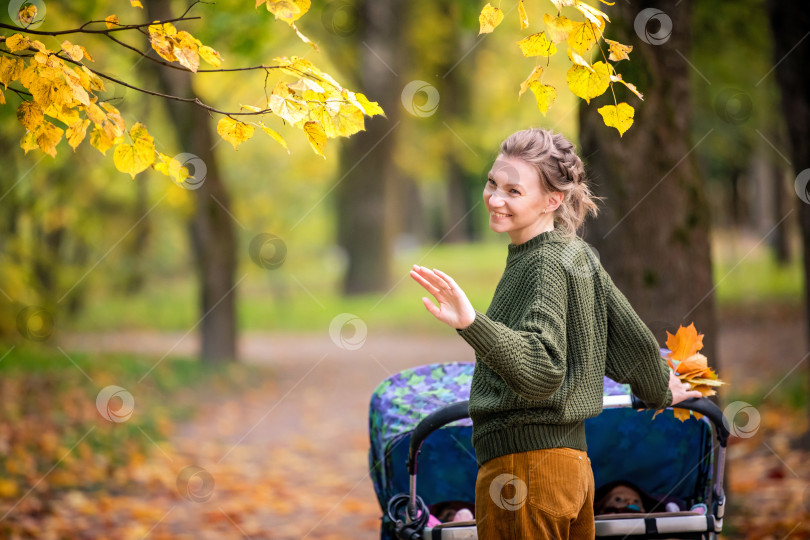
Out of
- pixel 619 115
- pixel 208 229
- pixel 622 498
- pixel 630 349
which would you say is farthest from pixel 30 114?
pixel 208 229

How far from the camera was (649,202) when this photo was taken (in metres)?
4.23

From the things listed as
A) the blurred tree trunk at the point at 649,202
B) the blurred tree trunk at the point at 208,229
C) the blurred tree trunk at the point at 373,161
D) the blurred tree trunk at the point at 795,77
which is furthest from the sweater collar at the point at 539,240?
the blurred tree trunk at the point at 373,161

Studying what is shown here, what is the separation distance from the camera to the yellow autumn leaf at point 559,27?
8.16ft

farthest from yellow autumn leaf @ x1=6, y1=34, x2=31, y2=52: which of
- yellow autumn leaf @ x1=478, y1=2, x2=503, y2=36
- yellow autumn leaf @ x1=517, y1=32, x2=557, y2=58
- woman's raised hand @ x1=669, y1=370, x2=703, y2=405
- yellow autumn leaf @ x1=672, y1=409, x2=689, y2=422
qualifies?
yellow autumn leaf @ x1=672, y1=409, x2=689, y2=422

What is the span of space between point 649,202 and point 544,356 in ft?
7.65

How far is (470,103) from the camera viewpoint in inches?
842

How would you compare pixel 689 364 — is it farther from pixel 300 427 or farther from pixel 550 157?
pixel 300 427

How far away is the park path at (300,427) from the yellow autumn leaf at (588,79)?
355 cm

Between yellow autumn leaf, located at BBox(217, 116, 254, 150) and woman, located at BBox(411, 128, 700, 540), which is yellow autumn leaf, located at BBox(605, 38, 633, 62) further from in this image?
yellow autumn leaf, located at BBox(217, 116, 254, 150)

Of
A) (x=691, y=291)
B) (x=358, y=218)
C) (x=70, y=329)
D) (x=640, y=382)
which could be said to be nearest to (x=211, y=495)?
(x=691, y=291)

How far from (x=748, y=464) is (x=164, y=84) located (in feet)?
23.6

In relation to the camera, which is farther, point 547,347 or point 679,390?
point 679,390

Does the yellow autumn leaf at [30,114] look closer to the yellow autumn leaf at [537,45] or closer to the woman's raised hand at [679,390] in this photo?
the yellow autumn leaf at [537,45]

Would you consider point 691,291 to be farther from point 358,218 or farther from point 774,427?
point 358,218
